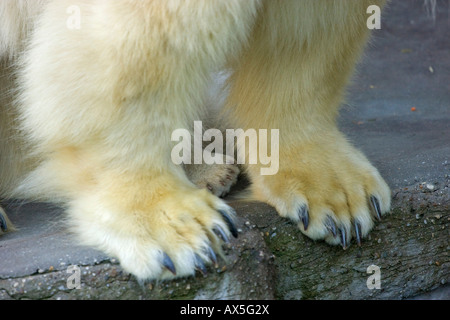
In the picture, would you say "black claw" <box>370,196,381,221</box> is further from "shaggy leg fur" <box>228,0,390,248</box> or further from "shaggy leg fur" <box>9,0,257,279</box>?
"shaggy leg fur" <box>9,0,257,279</box>

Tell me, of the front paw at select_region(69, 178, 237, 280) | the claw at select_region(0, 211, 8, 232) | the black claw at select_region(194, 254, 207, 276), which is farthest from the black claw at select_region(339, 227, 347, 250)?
the claw at select_region(0, 211, 8, 232)

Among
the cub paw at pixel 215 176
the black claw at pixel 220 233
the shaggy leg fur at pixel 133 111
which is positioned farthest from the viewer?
the cub paw at pixel 215 176

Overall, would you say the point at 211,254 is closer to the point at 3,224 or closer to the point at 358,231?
the point at 358,231

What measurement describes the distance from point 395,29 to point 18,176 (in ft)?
11.3

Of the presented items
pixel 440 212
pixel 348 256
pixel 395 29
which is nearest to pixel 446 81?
pixel 395 29

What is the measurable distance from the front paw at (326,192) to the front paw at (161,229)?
24cm

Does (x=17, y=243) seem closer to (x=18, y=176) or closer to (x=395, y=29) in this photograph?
(x=18, y=176)

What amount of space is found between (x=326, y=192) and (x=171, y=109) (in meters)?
0.57

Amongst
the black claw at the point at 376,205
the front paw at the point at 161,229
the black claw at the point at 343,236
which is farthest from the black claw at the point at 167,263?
the black claw at the point at 376,205

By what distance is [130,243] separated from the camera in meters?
2.10

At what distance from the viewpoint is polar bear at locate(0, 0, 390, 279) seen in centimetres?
206

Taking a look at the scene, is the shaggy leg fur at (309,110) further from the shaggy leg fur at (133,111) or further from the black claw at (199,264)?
the black claw at (199,264)

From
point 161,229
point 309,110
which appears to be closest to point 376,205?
point 309,110

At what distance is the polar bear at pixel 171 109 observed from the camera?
6.75 ft
